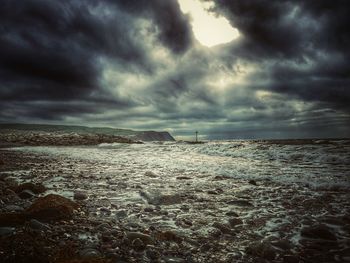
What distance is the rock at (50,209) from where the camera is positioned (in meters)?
3.14

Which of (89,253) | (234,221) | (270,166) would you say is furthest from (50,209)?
(270,166)

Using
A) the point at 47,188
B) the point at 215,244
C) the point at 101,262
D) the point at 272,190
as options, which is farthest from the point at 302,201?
the point at 47,188

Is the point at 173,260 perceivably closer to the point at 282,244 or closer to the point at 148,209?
the point at 282,244

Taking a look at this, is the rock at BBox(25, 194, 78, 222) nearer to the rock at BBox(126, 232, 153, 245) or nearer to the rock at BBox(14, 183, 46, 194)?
the rock at BBox(126, 232, 153, 245)

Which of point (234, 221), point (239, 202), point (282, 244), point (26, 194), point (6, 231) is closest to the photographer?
point (6, 231)

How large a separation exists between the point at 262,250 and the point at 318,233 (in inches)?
38.6

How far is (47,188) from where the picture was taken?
5.19 meters

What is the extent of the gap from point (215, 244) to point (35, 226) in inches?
85.2

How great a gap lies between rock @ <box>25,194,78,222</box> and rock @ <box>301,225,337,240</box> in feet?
10.6

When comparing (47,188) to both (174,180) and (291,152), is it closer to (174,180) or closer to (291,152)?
(174,180)

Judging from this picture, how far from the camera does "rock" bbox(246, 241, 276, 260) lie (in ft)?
8.38

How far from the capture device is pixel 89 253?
239 cm

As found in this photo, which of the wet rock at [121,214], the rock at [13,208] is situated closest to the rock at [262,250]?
the wet rock at [121,214]

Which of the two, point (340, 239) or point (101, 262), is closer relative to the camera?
point (101, 262)
